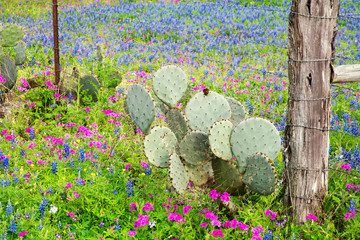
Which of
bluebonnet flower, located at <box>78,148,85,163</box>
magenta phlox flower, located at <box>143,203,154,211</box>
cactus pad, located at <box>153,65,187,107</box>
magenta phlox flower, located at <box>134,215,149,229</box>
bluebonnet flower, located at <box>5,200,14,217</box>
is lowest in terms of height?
magenta phlox flower, located at <box>134,215,149,229</box>

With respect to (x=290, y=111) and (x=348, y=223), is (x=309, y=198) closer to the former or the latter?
(x=348, y=223)

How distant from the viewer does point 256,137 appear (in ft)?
11.1

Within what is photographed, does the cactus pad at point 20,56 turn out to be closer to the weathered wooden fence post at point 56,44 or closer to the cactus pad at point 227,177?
the weathered wooden fence post at point 56,44

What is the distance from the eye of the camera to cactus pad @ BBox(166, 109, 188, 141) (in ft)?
12.9

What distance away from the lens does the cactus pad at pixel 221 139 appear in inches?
133

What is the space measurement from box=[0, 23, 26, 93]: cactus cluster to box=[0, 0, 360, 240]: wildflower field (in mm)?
132

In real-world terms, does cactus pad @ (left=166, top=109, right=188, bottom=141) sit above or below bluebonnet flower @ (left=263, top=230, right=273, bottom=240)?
above

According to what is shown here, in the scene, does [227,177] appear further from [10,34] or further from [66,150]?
[10,34]

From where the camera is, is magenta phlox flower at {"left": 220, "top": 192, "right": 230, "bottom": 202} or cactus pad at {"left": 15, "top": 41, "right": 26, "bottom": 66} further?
cactus pad at {"left": 15, "top": 41, "right": 26, "bottom": 66}

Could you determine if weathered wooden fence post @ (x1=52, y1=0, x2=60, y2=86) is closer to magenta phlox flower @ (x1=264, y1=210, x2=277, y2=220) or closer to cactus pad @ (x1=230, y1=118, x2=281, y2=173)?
cactus pad @ (x1=230, y1=118, x2=281, y2=173)

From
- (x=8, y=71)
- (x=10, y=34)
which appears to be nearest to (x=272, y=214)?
(x=8, y=71)

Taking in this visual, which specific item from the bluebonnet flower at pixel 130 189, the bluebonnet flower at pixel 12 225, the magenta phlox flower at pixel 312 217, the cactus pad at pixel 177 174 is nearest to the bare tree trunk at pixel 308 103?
the magenta phlox flower at pixel 312 217

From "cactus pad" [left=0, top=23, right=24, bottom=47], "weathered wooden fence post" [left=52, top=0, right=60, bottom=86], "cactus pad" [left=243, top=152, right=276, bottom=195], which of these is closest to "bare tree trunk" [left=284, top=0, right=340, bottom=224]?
"cactus pad" [left=243, top=152, right=276, bottom=195]

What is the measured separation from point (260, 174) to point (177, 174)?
2.42 feet
